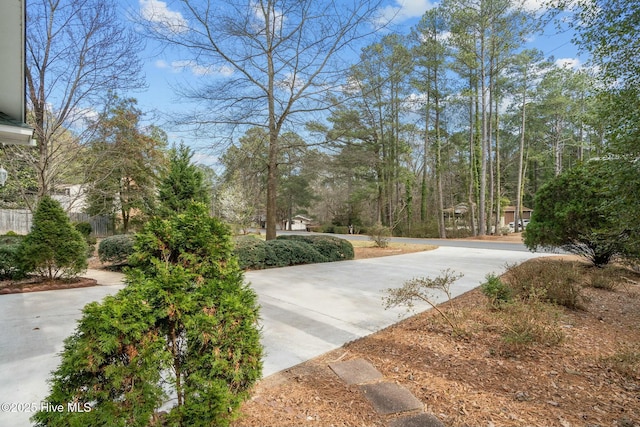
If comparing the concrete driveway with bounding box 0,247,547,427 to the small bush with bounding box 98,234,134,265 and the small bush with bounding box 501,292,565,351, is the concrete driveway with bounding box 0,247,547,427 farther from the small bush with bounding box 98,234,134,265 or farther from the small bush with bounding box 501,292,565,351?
the small bush with bounding box 501,292,565,351

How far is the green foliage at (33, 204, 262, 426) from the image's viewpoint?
1.31m

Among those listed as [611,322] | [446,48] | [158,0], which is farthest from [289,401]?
[446,48]

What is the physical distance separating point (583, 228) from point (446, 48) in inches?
614

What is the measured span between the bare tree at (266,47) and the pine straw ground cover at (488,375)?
7820 millimetres

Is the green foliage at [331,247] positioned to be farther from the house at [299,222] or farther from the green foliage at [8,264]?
the house at [299,222]

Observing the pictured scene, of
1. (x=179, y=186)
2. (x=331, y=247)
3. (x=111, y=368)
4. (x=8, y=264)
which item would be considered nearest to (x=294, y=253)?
(x=331, y=247)

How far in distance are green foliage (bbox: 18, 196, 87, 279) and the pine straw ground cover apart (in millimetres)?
5187

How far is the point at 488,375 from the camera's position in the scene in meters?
2.43

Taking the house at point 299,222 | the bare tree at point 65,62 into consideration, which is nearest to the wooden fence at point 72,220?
the bare tree at point 65,62

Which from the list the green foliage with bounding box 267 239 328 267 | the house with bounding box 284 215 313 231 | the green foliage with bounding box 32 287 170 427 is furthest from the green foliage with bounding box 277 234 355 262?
the house with bounding box 284 215 313 231

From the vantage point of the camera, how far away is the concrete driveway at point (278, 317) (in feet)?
8.02

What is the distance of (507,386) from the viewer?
2.27 metres

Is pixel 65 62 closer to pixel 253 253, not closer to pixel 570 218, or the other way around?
pixel 253 253

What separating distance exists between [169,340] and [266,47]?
9.51 m
